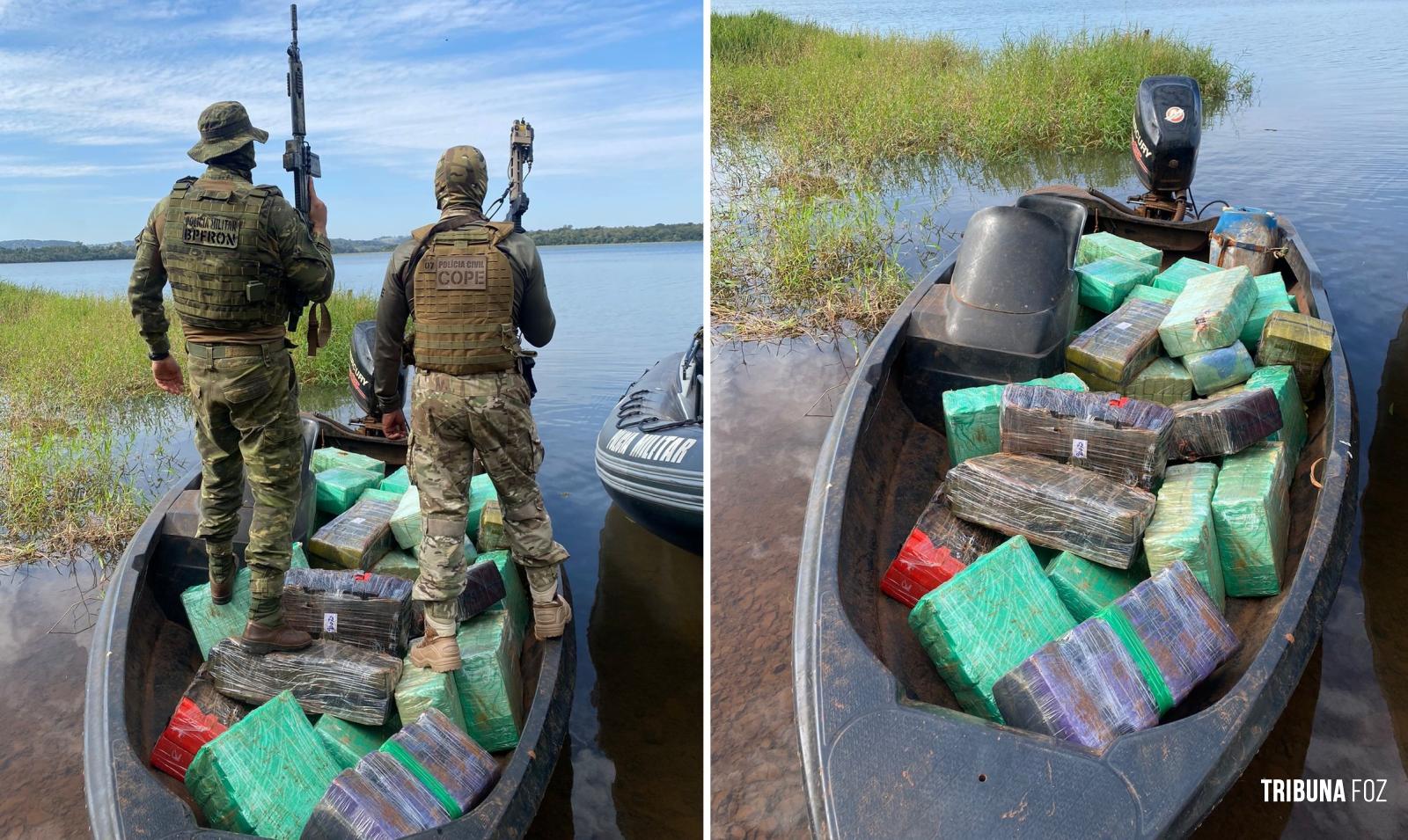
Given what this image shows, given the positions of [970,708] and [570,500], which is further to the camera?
[570,500]

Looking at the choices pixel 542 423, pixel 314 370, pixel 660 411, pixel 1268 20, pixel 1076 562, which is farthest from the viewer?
pixel 1268 20

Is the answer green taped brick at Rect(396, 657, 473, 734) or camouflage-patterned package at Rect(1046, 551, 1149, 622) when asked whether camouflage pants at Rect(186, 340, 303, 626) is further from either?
camouflage-patterned package at Rect(1046, 551, 1149, 622)

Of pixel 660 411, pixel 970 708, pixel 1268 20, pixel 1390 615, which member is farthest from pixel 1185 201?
pixel 1268 20

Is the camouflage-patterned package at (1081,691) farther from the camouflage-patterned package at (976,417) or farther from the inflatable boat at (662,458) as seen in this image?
the inflatable boat at (662,458)

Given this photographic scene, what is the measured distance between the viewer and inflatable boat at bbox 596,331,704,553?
5.15 meters

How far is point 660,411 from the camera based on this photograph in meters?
6.02

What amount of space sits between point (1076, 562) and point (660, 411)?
10.8 ft

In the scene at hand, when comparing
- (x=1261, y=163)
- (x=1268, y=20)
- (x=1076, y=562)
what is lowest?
(x=1076, y=562)

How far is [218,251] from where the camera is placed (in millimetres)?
3416

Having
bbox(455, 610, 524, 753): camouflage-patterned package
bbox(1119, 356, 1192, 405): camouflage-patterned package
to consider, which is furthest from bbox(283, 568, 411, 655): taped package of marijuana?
bbox(1119, 356, 1192, 405): camouflage-patterned package

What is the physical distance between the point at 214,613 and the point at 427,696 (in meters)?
1.16

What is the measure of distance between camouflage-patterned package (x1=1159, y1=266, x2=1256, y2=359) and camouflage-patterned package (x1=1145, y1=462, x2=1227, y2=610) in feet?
3.67

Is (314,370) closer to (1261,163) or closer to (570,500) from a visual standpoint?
(570,500)

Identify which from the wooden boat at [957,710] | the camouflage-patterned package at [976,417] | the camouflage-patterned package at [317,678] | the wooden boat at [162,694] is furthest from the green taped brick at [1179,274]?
the camouflage-patterned package at [317,678]
